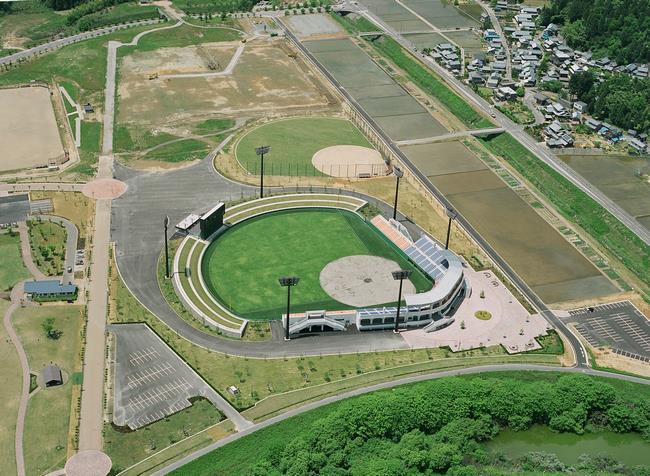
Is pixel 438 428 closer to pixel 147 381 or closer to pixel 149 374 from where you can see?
pixel 147 381

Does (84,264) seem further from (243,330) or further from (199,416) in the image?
(199,416)

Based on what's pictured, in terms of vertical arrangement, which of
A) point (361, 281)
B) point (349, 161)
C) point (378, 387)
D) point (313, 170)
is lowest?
point (378, 387)

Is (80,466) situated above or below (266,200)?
below

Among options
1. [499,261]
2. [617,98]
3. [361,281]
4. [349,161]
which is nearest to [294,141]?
[349,161]

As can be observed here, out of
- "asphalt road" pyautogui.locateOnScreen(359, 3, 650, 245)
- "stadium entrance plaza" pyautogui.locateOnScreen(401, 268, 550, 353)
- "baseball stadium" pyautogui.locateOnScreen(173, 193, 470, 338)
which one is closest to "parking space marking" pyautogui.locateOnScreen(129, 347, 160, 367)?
"baseball stadium" pyautogui.locateOnScreen(173, 193, 470, 338)

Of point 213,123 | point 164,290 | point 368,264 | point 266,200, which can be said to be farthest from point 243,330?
point 213,123

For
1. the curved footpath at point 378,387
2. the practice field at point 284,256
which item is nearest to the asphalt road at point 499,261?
the curved footpath at point 378,387

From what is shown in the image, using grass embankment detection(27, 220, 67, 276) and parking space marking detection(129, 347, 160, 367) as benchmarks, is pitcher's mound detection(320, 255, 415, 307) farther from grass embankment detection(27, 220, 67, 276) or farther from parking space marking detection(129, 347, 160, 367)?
grass embankment detection(27, 220, 67, 276)
